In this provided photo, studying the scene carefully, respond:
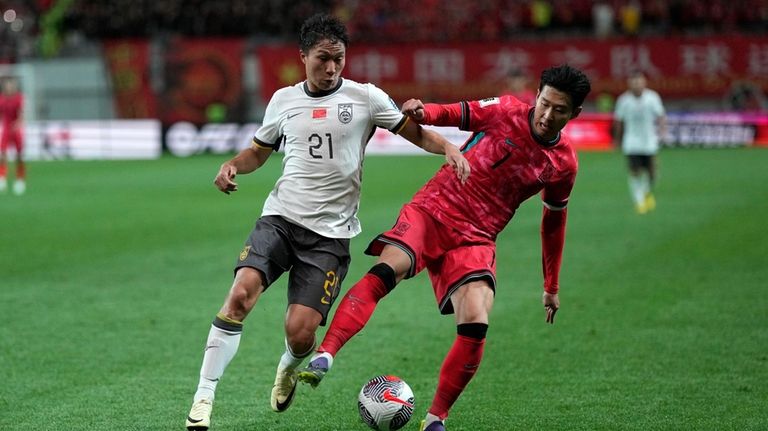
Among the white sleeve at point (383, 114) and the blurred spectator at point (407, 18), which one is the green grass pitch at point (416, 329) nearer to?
the white sleeve at point (383, 114)

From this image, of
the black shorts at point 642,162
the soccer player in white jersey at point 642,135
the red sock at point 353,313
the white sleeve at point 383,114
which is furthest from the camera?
the black shorts at point 642,162

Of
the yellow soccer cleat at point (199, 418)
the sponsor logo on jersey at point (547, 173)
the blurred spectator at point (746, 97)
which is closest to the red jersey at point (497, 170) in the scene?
the sponsor logo on jersey at point (547, 173)

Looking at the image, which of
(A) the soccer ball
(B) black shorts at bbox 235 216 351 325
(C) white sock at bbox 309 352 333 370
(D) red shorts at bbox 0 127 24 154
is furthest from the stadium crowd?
(C) white sock at bbox 309 352 333 370

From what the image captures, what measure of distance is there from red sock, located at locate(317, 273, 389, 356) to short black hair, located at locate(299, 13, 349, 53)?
127 centimetres

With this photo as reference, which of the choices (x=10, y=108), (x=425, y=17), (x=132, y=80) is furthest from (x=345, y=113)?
(x=132, y=80)

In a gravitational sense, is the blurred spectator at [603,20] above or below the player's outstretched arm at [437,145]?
below

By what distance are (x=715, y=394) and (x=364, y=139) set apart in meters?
2.62

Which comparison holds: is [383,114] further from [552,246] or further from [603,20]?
[603,20]

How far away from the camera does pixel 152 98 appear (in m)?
34.6

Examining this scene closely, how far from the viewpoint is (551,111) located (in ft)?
19.0

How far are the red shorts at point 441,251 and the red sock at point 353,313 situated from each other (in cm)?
26

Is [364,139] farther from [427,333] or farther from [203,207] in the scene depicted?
[203,207]

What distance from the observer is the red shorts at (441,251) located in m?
5.89

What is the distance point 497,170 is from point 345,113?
0.92 meters
